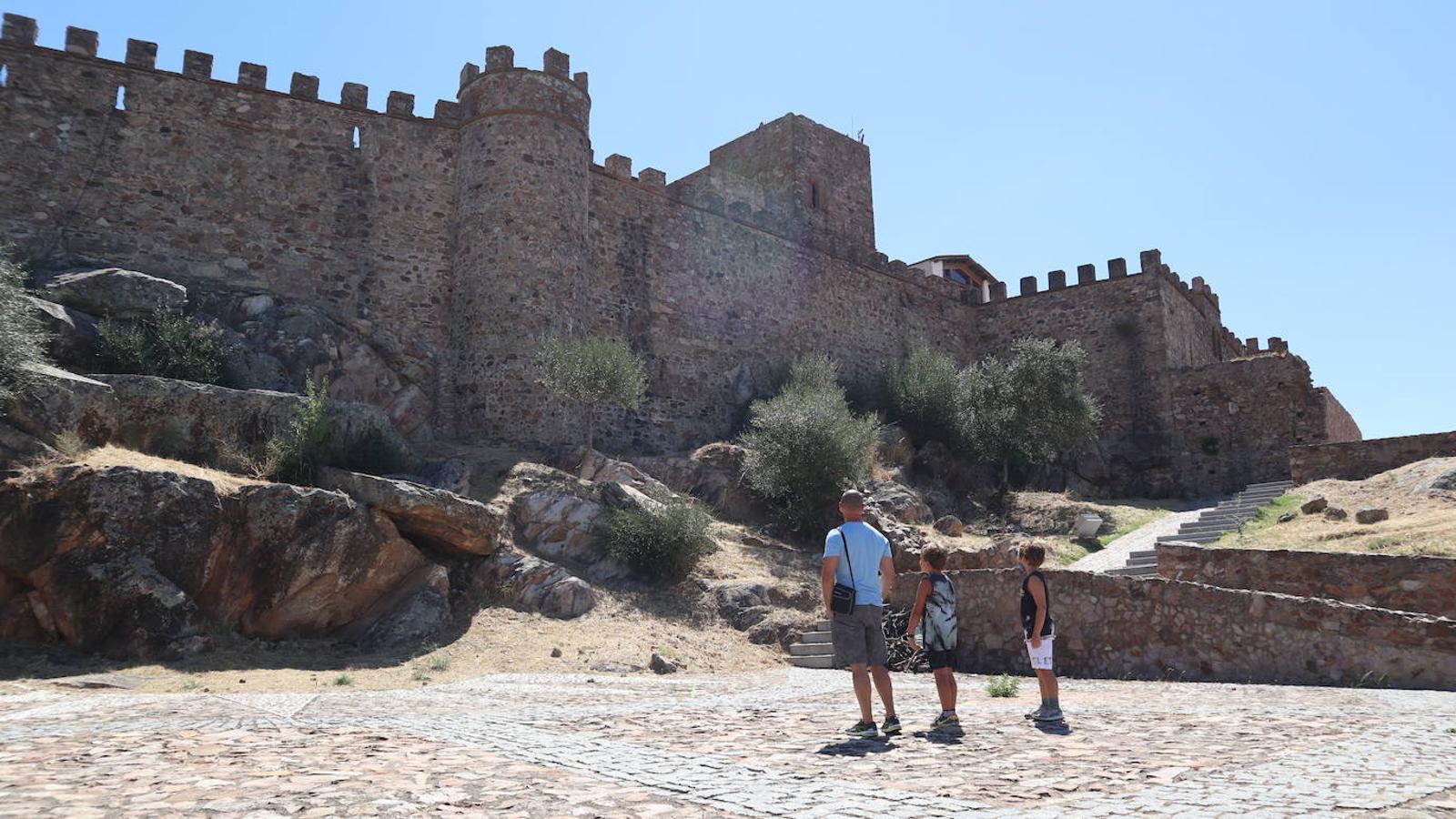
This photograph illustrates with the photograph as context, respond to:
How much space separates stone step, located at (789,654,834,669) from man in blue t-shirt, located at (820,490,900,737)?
7.02m

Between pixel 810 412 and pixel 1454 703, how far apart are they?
14150mm

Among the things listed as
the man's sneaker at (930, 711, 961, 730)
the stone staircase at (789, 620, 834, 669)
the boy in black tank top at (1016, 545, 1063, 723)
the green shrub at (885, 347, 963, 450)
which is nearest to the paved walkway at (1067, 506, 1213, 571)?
the stone staircase at (789, 620, 834, 669)

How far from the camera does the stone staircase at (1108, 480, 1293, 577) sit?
16281 mm

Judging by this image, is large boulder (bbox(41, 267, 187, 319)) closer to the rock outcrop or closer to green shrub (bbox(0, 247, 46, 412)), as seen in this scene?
green shrub (bbox(0, 247, 46, 412))

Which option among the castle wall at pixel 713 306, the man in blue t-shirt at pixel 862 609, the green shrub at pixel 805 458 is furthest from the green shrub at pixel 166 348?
the man in blue t-shirt at pixel 862 609

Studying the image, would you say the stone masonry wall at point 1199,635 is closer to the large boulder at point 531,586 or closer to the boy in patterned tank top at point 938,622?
the boy in patterned tank top at point 938,622

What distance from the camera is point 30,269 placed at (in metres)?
17.4

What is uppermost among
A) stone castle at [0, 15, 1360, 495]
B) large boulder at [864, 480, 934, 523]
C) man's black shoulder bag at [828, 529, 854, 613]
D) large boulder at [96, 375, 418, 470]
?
stone castle at [0, 15, 1360, 495]

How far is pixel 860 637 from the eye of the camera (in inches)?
282

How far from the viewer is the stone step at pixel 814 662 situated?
14.2 m

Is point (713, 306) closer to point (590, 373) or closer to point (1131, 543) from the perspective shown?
point (590, 373)

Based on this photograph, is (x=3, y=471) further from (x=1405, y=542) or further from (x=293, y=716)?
(x=1405, y=542)

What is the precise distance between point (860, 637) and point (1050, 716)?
1.65 meters

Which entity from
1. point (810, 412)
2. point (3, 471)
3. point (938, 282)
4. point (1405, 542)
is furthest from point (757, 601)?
point (938, 282)
